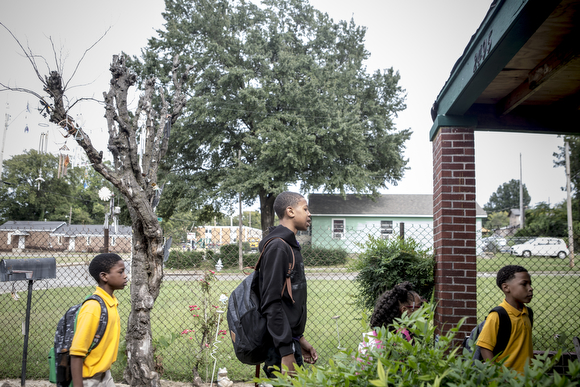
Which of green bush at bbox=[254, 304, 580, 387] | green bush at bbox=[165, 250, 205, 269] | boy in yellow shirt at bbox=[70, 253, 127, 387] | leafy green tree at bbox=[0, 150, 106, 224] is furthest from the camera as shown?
leafy green tree at bbox=[0, 150, 106, 224]

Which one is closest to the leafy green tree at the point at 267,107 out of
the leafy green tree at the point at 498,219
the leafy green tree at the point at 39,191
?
the leafy green tree at the point at 39,191

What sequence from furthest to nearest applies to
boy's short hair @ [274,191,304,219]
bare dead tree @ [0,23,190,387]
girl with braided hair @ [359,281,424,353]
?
bare dead tree @ [0,23,190,387]
girl with braided hair @ [359,281,424,353]
boy's short hair @ [274,191,304,219]

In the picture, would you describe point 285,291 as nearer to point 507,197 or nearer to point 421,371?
point 421,371

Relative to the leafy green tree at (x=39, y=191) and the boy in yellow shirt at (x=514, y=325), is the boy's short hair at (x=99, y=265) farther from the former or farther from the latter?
the leafy green tree at (x=39, y=191)

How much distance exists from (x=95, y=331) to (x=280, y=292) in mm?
1269

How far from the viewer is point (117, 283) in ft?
8.96

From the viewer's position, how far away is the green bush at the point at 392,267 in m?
4.29

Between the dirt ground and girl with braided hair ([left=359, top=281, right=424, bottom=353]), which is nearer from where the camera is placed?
girl with braided hair ([left=359, top=281, right=424, bottom=353])

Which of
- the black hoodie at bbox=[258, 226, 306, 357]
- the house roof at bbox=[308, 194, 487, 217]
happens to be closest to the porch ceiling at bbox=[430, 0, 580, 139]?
the black hoodie at bbox=[258, 226, 306, 357]

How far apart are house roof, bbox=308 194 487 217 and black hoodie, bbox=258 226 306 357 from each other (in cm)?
2515

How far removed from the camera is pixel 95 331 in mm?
2477

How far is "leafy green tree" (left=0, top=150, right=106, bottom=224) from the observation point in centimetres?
5147

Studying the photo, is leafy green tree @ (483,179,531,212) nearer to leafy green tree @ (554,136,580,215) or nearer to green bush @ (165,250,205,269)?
leafy green tree @ (554,136,580,215)

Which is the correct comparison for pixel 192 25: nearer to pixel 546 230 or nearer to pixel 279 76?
pixel 279 76
